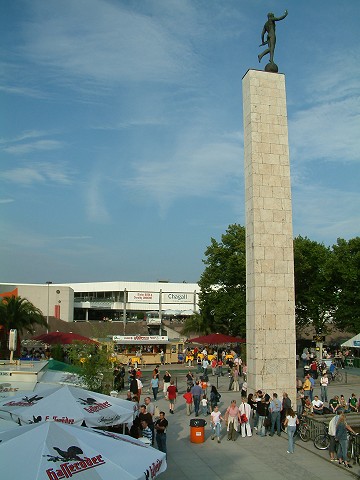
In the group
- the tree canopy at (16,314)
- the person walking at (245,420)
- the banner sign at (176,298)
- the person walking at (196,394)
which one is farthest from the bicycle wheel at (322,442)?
the banner sign at (176,298)

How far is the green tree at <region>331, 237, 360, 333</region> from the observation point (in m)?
41.5

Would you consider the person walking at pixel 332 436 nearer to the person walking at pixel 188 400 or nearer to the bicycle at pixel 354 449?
the bicycle at pixel 354 449

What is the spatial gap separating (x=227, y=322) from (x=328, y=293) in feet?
31.2

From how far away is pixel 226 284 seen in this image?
46.1 metres

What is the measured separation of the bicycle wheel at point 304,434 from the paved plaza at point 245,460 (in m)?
0.15

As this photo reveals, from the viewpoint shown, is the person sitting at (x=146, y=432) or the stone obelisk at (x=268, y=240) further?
Answer: the stone obelisk at (x=268, y=240)

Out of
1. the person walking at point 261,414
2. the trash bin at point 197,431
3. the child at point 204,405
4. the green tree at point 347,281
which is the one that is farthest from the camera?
the green tree at point 347,281

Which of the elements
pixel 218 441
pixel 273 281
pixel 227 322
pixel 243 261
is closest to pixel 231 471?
pixel 218 441

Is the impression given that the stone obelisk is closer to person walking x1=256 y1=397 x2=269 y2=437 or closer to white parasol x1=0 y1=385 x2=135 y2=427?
person walking x1=256 y1=397 x2=269 y2=437

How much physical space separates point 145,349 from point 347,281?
17.8m

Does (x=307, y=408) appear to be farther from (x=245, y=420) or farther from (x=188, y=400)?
(x=188, y=400)

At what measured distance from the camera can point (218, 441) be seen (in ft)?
50.9

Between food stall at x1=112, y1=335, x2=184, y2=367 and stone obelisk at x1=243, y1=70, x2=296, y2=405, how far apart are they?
17.7m

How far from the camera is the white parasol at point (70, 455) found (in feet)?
19.9
